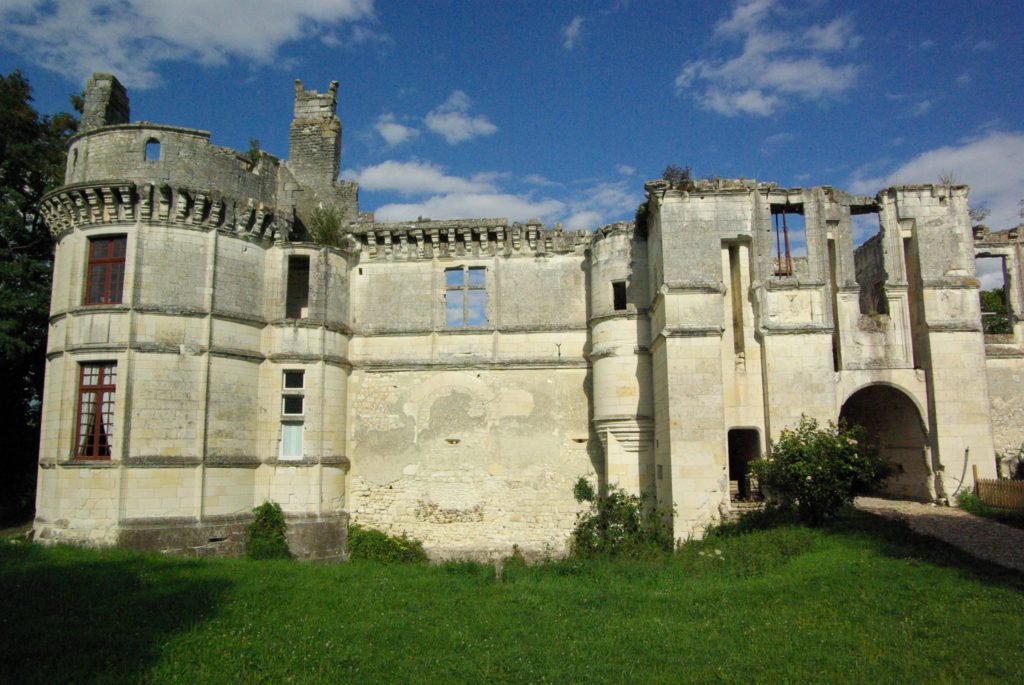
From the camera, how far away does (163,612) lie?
10.6 meters

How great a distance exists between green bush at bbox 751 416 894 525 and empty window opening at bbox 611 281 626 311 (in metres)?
5.86

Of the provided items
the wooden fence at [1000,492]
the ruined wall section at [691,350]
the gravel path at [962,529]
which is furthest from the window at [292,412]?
the wooden fence at [1000,492]

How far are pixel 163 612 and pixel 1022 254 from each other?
24.3 meters

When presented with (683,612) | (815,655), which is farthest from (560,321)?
(815,655)

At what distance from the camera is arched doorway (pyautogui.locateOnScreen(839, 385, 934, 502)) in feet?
56.7

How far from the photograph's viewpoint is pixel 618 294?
19.1m

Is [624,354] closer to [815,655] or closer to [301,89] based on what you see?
[815,655]

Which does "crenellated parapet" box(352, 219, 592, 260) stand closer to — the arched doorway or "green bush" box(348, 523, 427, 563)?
"green bush" box(348, 523, 427, 563)

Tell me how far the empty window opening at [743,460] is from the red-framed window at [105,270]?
51.3 ft

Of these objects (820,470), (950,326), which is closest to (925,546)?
(820,470)

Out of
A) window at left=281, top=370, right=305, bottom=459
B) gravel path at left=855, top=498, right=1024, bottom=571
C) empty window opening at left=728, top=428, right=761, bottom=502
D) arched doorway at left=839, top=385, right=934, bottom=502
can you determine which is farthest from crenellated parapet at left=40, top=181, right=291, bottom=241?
gravel path at left=855, top=498, right=1024, bottom=571

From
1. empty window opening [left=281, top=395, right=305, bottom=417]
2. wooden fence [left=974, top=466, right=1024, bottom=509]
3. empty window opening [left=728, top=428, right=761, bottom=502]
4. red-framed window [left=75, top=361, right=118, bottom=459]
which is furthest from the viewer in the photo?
empty window opening [left=281, top=395, right=305, bottom=417]

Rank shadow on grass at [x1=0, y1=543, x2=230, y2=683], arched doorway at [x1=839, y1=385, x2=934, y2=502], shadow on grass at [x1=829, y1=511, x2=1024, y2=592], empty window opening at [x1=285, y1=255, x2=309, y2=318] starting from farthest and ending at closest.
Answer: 1. empty window opening at [x1=285, y1=255, x2=309, y2=318]
2. arched doorway at [x1=839, y1=385, x2=934, y2=502]
3. shadow on grass at [x1=829, y1=511, x2=1024, y2=592]
4. shadow on grass at [x1=0, y1=543, x2=230, y2=683]

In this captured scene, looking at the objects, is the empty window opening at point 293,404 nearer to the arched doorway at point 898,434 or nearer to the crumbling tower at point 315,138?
the crumbling tower at point 315,138
